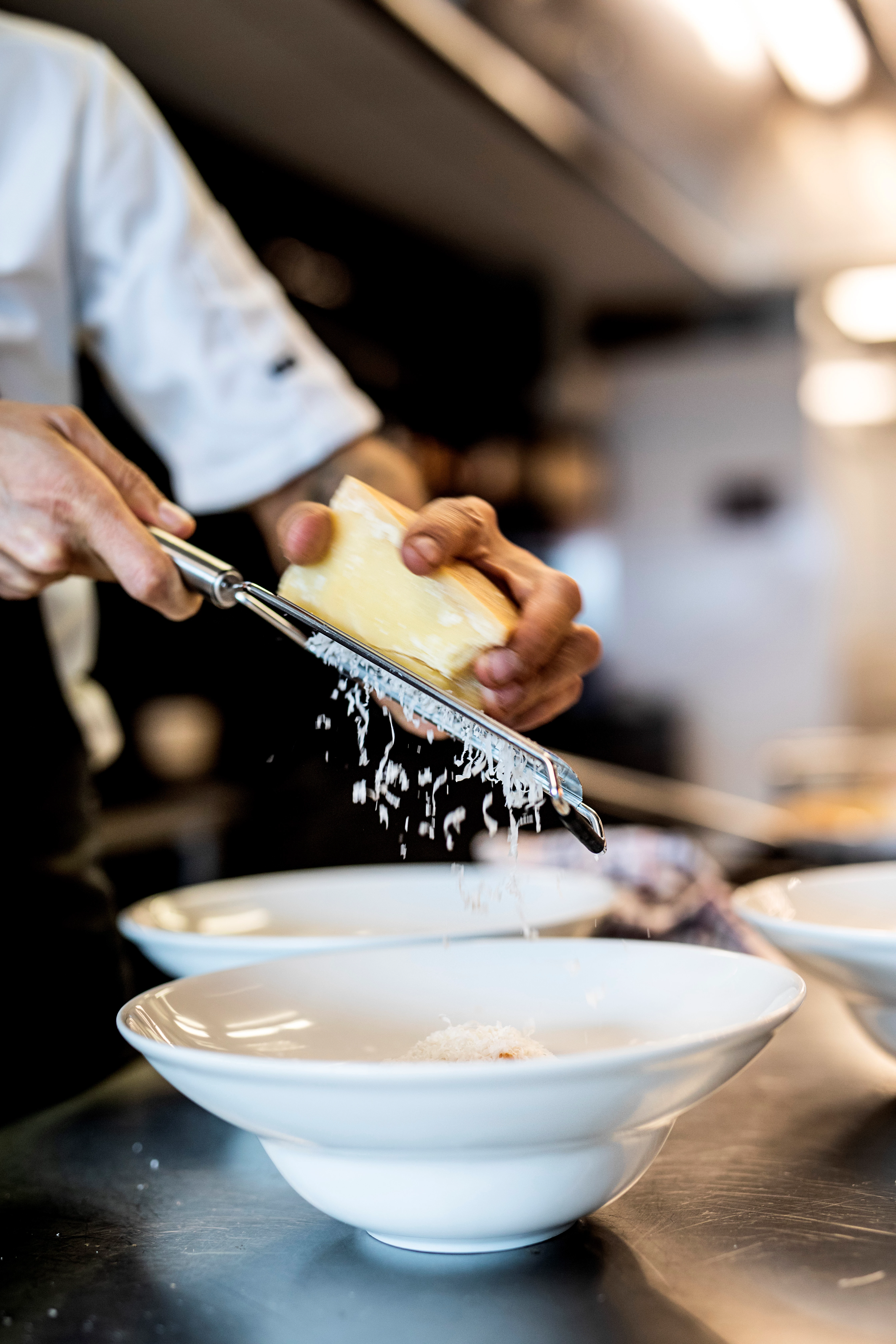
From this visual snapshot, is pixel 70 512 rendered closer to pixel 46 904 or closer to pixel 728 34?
pixel 46 904

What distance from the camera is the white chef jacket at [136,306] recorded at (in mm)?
783

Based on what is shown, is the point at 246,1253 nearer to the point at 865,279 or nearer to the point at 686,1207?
the point at 686,1207

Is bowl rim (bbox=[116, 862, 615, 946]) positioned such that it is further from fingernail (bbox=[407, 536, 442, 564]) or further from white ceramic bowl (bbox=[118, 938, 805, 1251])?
fingernail (bbox=[407, 536, 442, 564])

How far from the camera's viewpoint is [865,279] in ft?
12.7

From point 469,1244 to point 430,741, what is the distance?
0.22m

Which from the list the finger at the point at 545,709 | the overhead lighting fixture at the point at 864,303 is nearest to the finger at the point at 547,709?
the finger at the point at 545,709

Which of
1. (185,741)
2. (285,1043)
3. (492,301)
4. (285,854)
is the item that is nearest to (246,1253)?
(285,1043)

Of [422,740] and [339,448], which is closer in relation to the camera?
[422,740]

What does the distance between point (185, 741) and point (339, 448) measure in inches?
42.6

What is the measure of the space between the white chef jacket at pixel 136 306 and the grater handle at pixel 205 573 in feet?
1.10

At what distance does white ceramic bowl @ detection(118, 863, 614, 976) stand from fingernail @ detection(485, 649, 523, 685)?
3.6 inches

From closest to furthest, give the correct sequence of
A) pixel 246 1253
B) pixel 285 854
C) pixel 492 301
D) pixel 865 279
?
pixel 246 1253, pixel 285 854, pixel 492 301, pixel 865 279

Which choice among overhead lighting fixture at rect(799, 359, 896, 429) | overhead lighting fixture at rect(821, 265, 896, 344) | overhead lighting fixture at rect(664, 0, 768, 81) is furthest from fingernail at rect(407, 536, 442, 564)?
overhead lighting fixture at rect(799, 359, 896, 429)

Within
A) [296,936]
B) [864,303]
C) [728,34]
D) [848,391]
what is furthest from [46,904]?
[848,391]
